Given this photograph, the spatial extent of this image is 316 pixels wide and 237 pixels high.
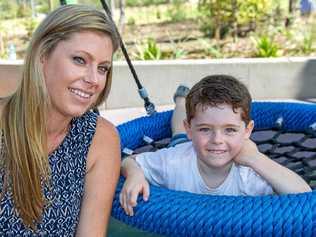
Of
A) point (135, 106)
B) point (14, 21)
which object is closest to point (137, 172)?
point (135, 106)

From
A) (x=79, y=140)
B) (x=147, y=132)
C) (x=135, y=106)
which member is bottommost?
(x=135, y=106)

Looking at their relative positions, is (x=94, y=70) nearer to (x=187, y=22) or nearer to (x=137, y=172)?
(x=137, y=172)

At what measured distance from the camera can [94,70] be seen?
58.1 inches

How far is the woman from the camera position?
1452mm

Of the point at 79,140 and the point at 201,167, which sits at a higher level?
the point at 79,140

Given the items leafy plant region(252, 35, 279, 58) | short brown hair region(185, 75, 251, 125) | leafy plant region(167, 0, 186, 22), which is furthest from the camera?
leafy plant region(167, 0, 186, 22)

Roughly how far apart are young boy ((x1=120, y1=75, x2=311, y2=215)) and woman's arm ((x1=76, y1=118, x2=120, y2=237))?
2.7 inches

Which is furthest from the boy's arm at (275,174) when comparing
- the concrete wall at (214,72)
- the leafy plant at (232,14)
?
the leafy plant at (232,14)

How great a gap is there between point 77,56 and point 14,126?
0.83 ft

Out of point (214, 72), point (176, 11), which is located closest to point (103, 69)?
point (214, 72)

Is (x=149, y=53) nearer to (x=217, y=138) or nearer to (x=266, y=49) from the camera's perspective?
(x=266, y=49)

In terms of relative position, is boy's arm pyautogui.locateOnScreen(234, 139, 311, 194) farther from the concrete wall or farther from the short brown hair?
the concrete wall

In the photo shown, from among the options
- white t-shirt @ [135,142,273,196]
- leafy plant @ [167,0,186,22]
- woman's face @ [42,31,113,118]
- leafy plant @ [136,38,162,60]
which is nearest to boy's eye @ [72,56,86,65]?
woman's face @ [42,31,113,118]

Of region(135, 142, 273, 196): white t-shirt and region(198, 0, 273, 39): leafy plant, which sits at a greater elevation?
region(198, 0, 273, 39): leafy plant
